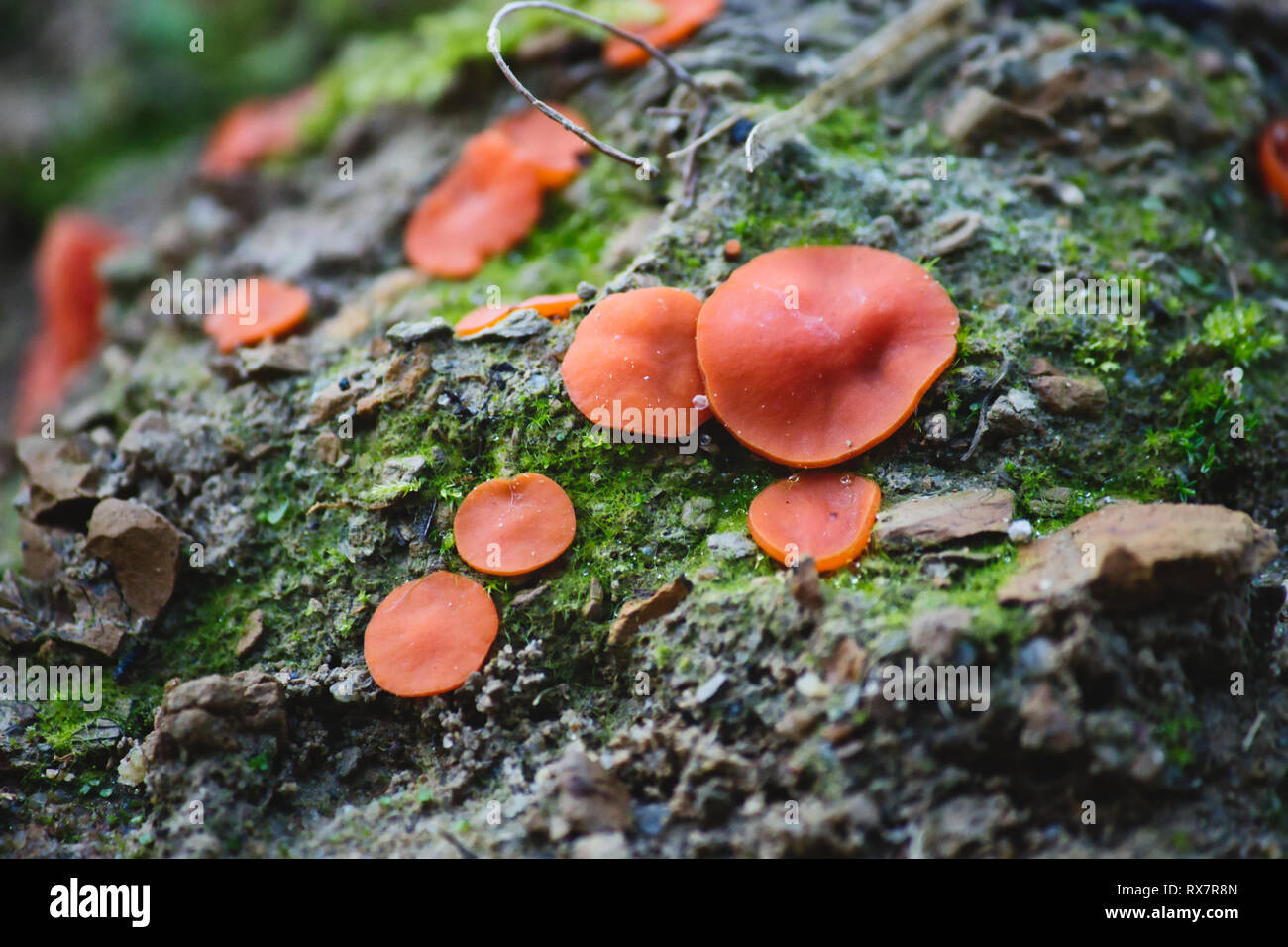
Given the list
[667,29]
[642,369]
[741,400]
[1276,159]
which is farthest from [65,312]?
[1276,159]

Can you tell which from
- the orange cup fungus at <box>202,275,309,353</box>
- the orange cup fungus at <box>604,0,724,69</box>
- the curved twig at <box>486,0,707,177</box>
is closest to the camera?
the curved twig at <box>486,0,707,177</box>

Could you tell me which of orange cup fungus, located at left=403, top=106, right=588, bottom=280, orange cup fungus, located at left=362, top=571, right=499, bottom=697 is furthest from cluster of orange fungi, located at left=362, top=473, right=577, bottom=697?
orange cup fungus, located at left=403, top=106, right=588, bottom=280

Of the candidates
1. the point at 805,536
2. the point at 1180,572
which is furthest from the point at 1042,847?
the point at 805,536

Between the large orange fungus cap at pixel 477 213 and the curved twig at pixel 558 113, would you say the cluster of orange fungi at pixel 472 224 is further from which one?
the curved twig at pixel 558 113

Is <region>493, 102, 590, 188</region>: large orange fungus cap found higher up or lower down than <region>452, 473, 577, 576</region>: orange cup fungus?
higher up

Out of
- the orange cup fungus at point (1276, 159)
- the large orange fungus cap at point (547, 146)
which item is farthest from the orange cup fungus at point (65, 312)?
the orange cup fungus at point (1276, 159)

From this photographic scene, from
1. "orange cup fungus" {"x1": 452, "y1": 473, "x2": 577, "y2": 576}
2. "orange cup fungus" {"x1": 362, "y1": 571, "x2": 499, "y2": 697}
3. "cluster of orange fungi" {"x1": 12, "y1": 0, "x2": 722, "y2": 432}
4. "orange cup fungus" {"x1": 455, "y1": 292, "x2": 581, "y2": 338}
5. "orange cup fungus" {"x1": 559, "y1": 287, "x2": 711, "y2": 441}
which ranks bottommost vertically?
"orange cup fungus" {"x1": 362, "y1": 571, "x2": 499, "y2": 697}

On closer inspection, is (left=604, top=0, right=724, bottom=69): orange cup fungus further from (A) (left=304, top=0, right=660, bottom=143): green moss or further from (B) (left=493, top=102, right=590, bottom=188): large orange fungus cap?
(B) (left=493, top=102, right=590, bottom=188): large orange fungus cap
